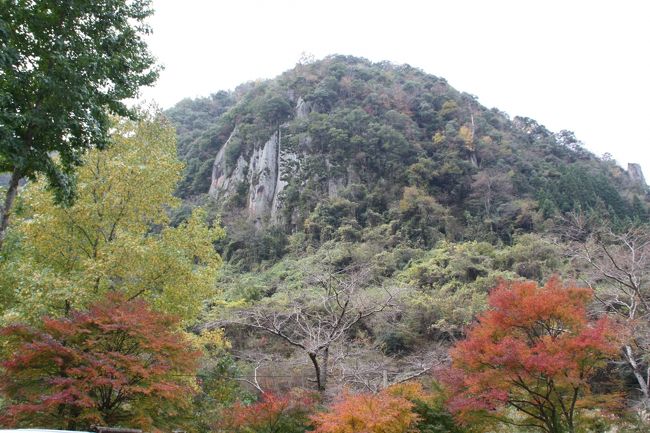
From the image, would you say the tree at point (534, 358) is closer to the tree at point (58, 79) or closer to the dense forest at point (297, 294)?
the dense forest at point (297, 294)

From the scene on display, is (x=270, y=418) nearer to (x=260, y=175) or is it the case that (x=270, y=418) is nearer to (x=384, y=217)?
(x=384, y=217)

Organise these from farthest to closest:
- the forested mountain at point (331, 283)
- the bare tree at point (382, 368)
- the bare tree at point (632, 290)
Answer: the bare tree at point (382, 368) < the bare tree at point (632, 290) < the forested mountain at point (331, 283)

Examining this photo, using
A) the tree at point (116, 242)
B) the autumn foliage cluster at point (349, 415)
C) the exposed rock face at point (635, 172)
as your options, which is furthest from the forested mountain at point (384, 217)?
the tree at point (116, 242)

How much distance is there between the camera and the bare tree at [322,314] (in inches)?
570

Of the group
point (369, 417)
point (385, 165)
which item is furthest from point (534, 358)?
point (385, 165)

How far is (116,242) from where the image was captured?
9.11 m

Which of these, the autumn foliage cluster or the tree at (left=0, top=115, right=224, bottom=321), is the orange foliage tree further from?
the tree at (left=0, top=115, right=224, bottom=321)

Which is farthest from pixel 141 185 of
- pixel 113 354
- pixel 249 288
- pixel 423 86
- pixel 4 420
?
pixel 423 86

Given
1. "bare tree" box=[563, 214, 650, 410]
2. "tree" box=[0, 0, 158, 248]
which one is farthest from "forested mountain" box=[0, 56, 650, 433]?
"tree" box=[0, 0, 158, 248]

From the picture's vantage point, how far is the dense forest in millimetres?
7348

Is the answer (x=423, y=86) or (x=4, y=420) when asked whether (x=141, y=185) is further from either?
(x=423, y=86)

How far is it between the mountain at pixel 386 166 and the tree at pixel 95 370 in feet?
86.3

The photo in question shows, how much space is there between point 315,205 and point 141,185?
1172 inches

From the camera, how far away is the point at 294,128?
46.5m
